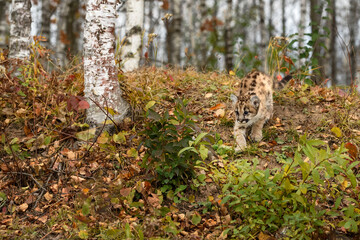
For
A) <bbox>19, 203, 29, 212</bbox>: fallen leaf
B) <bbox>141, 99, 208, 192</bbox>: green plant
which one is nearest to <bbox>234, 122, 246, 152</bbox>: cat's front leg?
<bbox>141, 99, 208, 192</bbox>: green plant

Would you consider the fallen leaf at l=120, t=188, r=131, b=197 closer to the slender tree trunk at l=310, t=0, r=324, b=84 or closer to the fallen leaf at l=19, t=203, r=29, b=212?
the fallen leaf at l=19, t=203, r=29, b=212

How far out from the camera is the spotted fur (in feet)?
17.5

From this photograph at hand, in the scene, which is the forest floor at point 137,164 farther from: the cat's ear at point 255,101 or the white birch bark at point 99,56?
the cat's ear at point 255,101

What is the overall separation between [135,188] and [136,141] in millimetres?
1236

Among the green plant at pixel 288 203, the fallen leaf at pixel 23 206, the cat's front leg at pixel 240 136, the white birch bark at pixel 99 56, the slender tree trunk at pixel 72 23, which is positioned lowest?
the fallen leaf at pixel 23 206

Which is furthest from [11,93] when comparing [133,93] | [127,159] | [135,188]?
[135,188]

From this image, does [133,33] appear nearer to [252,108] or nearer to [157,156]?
[252,108]

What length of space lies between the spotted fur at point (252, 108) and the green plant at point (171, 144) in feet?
4.12

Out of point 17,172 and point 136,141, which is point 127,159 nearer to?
point 136,141

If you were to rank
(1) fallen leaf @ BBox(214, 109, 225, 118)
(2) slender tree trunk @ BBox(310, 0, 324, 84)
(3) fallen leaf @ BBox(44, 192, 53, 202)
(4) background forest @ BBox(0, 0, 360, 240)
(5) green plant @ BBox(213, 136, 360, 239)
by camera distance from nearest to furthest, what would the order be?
(5) green plant @ BBox(213, 136, 360, 239)
(4) background forest @ BBox(0, 0, 360, 240)
(3) fallen leaf @ BBox(44, 192, 53, 202)
(1) fallen leaf @ BBox(214, 109, 225, 118)
(2) slender tree trunk @ BBox(310, 0, 324, 84)

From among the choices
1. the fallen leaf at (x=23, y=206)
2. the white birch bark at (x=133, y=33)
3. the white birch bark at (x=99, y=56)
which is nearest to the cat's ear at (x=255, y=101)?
the white birch bark at (x=99, y=56)

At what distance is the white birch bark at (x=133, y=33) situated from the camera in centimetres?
824

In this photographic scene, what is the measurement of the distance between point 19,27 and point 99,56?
124 inches

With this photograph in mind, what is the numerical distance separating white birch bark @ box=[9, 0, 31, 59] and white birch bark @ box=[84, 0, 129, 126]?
8.87 feet
